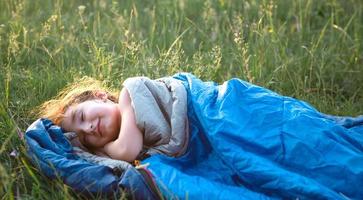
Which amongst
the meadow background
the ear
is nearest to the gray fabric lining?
the ear

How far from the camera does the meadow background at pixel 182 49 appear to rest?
341 cm

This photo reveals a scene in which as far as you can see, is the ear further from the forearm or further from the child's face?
the forearm

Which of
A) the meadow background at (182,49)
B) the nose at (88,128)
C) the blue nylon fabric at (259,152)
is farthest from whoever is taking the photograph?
the meadow background at (182,49)

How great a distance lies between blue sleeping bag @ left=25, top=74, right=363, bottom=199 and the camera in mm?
2455

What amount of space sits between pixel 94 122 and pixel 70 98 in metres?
0.26

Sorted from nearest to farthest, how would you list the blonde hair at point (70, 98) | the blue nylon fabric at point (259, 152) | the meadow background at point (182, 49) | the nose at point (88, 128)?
the blue nylon fabric at point (259, 152)
the nose at point (88, 128)
the blonde hair at point (70, 98)
the meadow background at point (182, 49)

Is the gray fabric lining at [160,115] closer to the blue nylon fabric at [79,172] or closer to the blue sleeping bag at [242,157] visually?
the blue sleeping bag at [242,157]

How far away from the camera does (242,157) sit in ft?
8.28

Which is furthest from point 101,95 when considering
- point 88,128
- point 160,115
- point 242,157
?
point 242,157

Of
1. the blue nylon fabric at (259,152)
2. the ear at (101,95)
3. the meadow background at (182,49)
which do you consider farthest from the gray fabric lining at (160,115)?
the meadow background at (182,49)

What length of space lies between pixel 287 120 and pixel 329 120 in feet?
0.70

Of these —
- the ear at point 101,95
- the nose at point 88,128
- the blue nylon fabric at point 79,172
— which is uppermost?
the ear at point 101,95

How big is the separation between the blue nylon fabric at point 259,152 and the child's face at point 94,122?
11.9 inches

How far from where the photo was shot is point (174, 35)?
13.3 ft
